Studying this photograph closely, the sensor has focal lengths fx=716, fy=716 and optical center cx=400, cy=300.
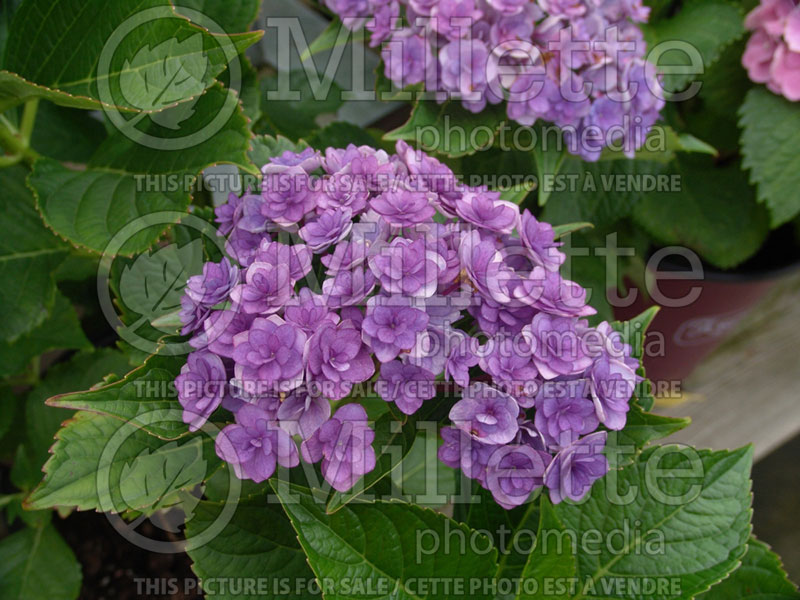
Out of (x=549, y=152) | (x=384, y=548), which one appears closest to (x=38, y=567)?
(x=384, y=548)

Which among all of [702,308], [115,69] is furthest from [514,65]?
[702,308]

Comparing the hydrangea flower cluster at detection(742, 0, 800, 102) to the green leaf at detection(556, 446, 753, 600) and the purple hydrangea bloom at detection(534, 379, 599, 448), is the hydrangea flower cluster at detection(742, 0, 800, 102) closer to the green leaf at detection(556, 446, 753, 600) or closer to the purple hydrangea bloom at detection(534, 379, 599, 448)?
the green leaf at detection(556, 446, 753, 600)

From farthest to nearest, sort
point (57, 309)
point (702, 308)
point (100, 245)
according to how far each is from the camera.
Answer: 1. point (702, 308)
2. point (57, 309)
3. point (100, 245)

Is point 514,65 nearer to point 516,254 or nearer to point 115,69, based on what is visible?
point 516,254

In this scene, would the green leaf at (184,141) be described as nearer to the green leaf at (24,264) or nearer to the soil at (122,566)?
the green leaf at (24,264)

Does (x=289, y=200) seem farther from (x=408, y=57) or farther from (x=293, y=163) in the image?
(x=408, y=57)

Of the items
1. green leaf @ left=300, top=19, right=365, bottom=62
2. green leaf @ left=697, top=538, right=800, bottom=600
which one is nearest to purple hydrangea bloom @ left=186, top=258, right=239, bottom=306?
green leaf @ left=300, top=19, right=365, bottom=62

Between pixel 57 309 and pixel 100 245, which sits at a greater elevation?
pixel 100 245
